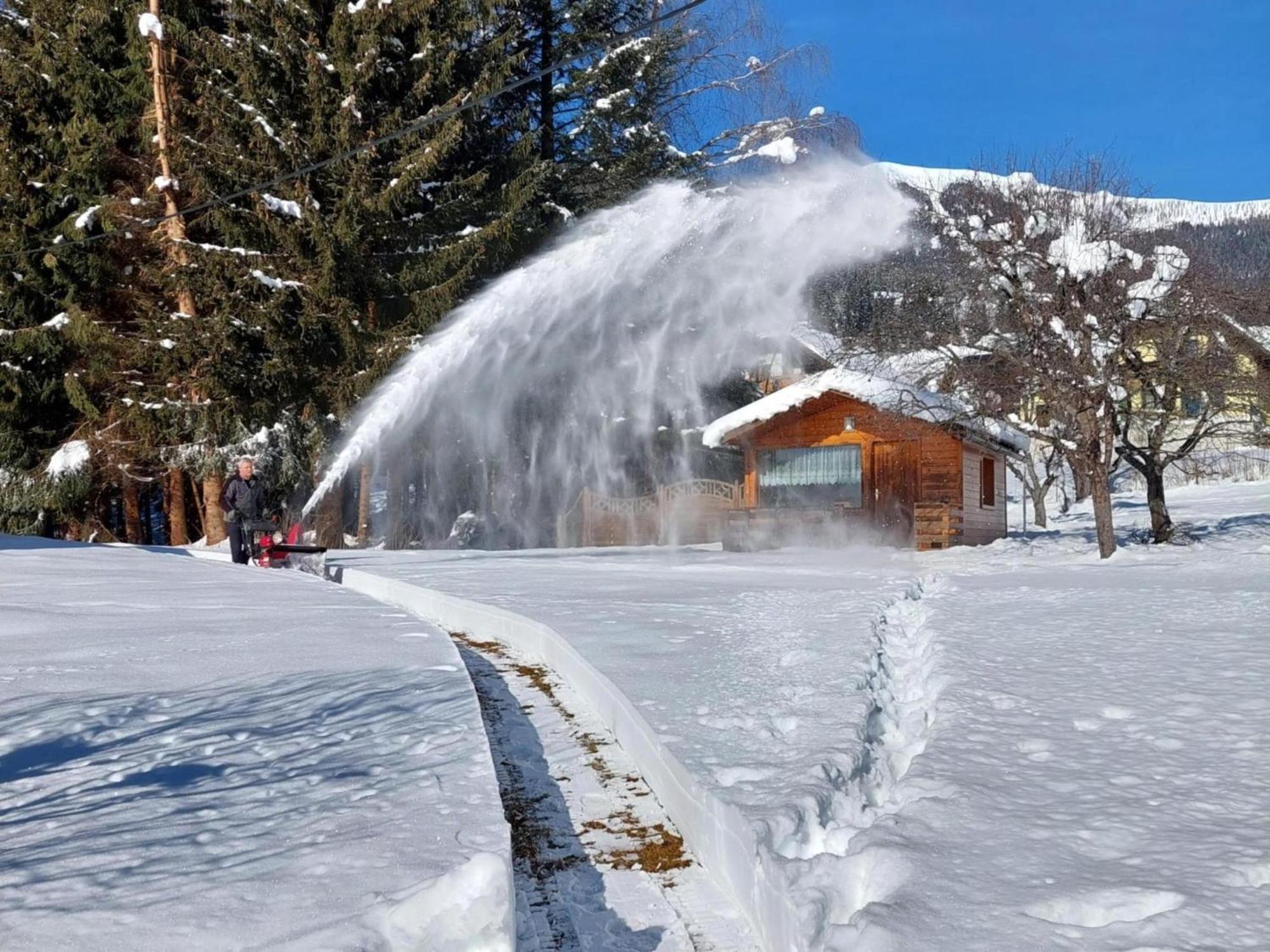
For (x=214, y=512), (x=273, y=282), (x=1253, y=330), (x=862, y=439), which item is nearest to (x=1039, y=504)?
(x=862, y=439)

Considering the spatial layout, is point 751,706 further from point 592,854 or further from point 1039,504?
point 1039,504

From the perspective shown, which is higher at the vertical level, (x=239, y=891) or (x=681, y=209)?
(x=681, y=209)

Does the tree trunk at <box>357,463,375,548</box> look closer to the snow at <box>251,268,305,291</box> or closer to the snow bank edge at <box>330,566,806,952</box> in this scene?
the snow at <box>251,268,305,291</box>

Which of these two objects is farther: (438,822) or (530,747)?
(530,747)

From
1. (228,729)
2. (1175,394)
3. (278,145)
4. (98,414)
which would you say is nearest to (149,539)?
(98,414)

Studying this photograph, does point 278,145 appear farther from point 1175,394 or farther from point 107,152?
point 1175,394

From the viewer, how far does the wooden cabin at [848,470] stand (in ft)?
74.9

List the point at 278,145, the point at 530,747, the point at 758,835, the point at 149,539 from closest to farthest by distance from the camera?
the point at 758,835 < the point at 530,747 < the point at 278,145 < the point at 149,539

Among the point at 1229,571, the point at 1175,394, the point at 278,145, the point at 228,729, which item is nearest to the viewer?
the point at 228,729

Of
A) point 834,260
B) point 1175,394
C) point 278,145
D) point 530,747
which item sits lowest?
point 530,747

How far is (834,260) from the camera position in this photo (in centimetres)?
2586

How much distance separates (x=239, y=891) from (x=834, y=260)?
24.8m

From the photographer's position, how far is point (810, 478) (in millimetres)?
24438

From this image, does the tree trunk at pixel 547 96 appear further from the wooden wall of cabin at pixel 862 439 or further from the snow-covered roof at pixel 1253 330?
the snow-covered roof at pixel 1253 330
